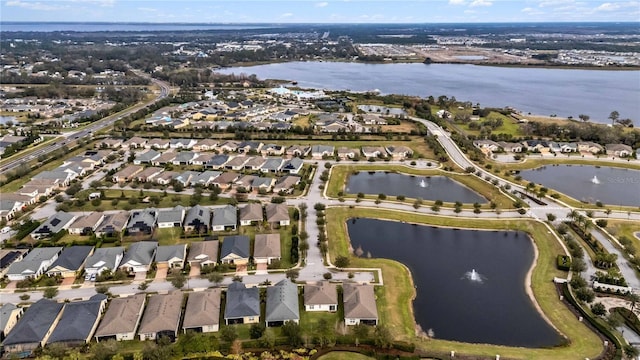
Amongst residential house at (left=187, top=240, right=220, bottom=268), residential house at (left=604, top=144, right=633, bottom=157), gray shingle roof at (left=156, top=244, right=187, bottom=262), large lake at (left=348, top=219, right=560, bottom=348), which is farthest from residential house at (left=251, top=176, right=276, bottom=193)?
residential house at (left=604, top=144, right=633, bottom=157)

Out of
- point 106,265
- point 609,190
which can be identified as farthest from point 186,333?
point 609,190

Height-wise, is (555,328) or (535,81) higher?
(535,81)

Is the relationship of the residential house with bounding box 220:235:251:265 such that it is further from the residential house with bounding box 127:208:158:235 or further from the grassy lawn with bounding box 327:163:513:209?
the grassy lawn with bounding box 327:163:513:209

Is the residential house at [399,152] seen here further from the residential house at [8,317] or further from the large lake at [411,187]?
the residential house at [8,317]

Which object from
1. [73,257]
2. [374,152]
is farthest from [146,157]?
[374,152]

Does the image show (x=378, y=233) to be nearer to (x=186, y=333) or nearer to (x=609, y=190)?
(x=186, y=333)

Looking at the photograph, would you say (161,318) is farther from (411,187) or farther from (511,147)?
(511,147)
